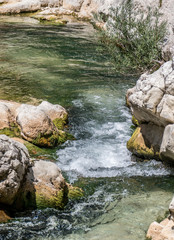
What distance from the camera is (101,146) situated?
406 inches

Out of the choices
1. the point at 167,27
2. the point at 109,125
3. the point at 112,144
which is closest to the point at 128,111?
the point at 109,125

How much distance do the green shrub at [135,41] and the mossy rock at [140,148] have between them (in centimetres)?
366

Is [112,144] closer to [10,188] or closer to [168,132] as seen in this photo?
[168,132]

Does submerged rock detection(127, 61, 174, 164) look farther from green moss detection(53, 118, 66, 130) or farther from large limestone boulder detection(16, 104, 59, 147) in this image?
green moss detection(53, 118, 66, 130)

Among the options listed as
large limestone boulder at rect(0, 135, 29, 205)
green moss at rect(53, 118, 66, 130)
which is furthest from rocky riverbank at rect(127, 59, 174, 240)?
large limestone boulder at rect(0, 135, 29, 205)

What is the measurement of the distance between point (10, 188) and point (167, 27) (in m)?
10.9

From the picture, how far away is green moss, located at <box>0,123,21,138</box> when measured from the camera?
9875 millimetres

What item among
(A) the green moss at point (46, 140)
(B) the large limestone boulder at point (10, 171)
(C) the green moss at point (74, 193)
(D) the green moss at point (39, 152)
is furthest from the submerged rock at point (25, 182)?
(A) the green moss at point (46, 140)

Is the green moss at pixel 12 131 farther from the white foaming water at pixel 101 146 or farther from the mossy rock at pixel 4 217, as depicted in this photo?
the mossy rock at pixel 4 217

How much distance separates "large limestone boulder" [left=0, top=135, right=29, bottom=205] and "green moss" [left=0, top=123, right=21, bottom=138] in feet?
10.2

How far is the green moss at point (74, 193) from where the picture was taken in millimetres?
7482

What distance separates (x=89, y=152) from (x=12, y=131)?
2.38m

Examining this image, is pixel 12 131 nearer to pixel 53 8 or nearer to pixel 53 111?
pixel 53 111

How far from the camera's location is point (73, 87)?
15.7 meters
